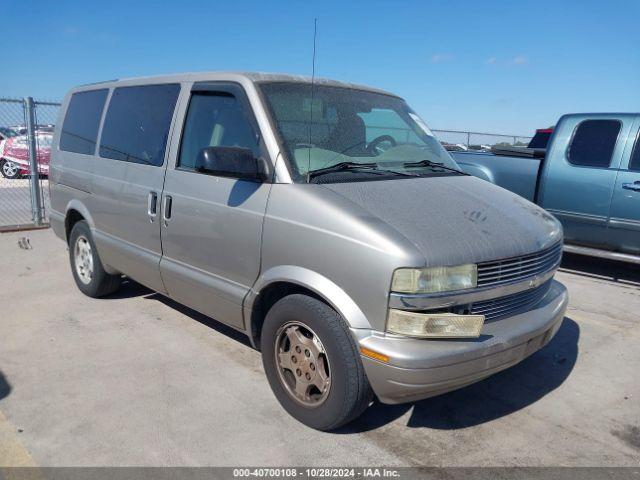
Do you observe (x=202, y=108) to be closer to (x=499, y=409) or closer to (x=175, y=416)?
(x=175, y=416)

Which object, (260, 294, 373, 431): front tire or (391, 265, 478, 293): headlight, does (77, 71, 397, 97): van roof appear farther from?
(391, 265, 478, 293): headlight

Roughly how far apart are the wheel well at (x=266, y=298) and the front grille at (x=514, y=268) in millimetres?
971

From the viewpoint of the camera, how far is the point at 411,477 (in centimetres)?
273

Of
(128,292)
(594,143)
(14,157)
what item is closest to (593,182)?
(594,143)

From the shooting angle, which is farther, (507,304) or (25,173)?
(25,173)

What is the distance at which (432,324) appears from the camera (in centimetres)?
263

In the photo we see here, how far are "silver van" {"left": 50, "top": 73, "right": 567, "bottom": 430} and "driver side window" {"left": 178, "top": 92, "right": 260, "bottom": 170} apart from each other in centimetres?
1

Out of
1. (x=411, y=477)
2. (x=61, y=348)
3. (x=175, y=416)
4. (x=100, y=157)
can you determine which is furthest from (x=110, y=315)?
(x=411, y=477)

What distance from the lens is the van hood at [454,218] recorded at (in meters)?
2.73

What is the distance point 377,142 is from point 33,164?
7.36 metres

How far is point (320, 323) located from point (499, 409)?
4.83ft

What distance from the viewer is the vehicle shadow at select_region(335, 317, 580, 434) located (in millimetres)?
3264

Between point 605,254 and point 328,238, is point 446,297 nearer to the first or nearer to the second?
point 328,238

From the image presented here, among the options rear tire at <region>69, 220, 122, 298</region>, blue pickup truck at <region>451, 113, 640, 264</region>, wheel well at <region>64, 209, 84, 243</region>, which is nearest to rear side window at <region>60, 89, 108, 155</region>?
wheel well at <region>64, 209, 84, 243</region>
